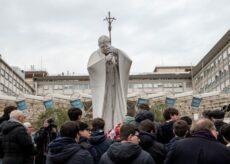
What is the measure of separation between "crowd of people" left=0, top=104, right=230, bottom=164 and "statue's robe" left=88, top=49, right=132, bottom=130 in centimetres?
202

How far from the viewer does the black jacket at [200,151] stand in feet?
17.4

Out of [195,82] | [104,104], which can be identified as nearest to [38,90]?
[195,82]

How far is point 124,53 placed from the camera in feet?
37.9

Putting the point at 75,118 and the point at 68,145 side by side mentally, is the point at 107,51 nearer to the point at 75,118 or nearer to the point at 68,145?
the point at 75,118

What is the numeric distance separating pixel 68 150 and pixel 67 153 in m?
0.04

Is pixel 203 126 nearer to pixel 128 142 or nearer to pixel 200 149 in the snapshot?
pixel 200 149

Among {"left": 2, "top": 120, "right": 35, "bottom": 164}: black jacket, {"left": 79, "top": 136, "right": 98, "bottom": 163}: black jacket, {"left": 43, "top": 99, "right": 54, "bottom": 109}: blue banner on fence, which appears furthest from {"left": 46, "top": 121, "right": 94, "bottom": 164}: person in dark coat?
{"left": 43, "top": 99, "right": 54, "bottom": 109}: blue banner on fence

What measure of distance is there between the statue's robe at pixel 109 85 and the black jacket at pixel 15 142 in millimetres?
3675

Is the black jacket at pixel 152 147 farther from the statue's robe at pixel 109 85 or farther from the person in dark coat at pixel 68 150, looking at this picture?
the statue's robe at pixel 109 85

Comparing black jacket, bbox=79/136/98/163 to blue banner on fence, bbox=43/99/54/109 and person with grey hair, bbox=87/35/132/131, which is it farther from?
blue banner on fence, bbox=43/99/54/109

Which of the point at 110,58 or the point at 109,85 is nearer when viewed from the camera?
the point at 110,58

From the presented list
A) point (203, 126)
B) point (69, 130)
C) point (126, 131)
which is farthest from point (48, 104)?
point (203, 126)

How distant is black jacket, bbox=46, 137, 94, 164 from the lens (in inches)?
232

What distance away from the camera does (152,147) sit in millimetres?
6922
